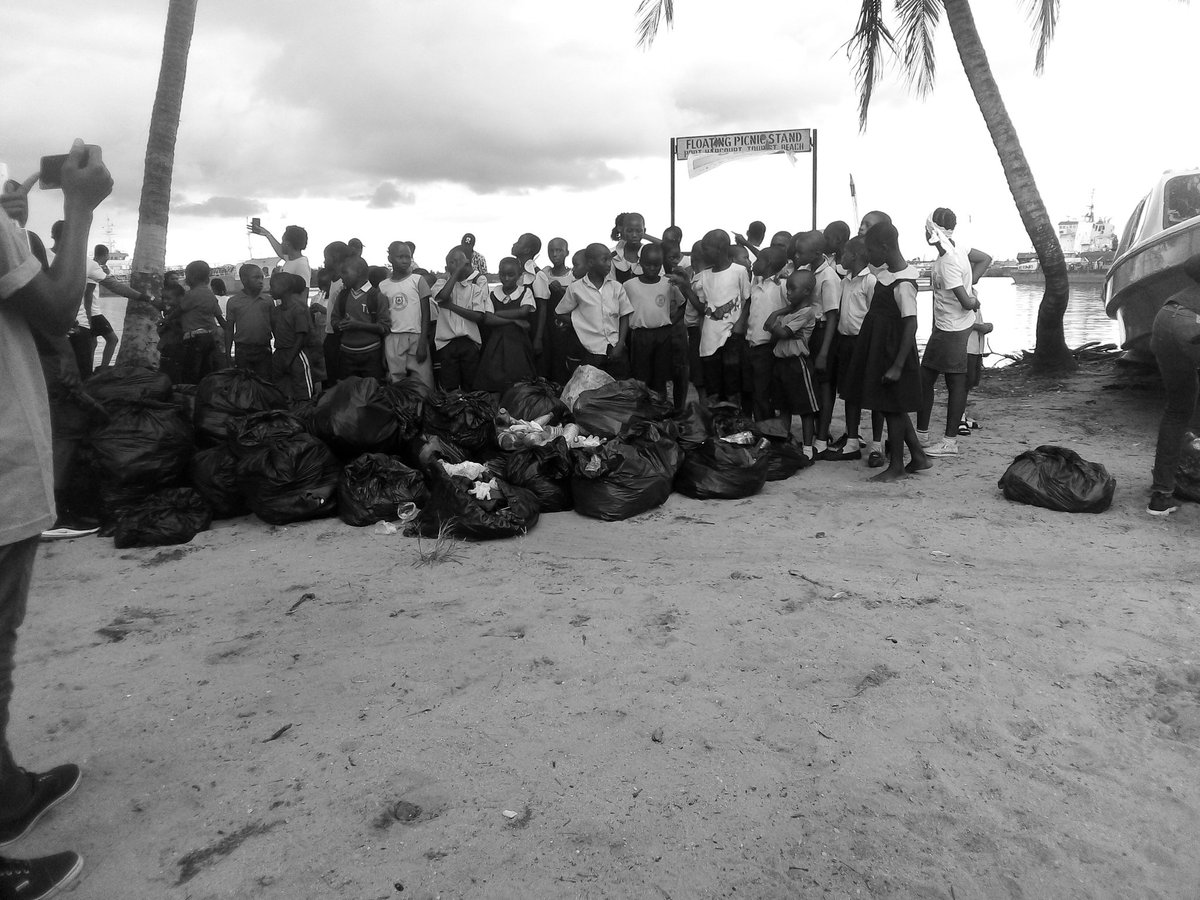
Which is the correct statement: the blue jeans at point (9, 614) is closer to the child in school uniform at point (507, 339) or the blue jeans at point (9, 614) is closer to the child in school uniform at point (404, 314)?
the child in school uniform at point (404, 314)

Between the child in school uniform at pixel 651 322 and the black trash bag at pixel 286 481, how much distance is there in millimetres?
2821

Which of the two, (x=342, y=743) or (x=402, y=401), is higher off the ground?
(x=402, y=401)

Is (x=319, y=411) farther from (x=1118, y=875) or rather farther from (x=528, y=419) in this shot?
(x=1118, y=875)

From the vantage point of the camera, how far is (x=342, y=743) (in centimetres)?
262

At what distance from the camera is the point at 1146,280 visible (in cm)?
678

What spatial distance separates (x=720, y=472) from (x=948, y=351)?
2.06 meters

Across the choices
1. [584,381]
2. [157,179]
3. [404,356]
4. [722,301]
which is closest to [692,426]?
[584,381]

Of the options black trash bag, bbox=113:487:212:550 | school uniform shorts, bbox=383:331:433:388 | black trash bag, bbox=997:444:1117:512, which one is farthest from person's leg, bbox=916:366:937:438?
black trash bag, bbox=113:487:212:550

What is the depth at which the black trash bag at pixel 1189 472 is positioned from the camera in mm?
4586

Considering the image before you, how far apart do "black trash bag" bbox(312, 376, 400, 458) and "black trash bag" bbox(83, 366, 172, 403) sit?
3.08 ft

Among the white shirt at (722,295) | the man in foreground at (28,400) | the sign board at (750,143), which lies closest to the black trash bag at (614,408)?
the white shirt at (722,295)

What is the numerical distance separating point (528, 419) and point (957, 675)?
346 cm

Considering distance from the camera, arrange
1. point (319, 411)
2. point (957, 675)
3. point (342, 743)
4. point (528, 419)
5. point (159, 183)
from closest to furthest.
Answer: point (342, 743) < point (957, 675) < point (319, 411) < point (528, 419) < point (159, 183)

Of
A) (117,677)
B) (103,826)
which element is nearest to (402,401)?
(117,677)
